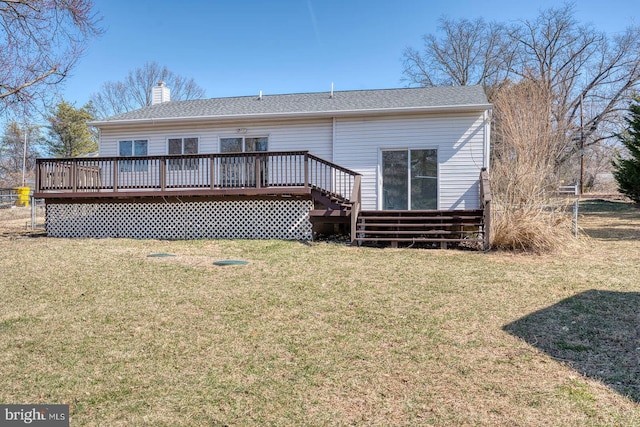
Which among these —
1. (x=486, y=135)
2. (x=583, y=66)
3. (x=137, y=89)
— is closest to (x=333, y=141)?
(x=486, y=135)

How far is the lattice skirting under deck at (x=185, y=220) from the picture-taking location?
10531mm

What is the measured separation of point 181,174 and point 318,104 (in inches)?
180

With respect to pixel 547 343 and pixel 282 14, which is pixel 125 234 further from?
pixel 282 14

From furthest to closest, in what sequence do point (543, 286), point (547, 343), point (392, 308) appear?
point (543, 286)
point (392, 308)
point (547, 343)

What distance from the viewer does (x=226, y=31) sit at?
20.8m

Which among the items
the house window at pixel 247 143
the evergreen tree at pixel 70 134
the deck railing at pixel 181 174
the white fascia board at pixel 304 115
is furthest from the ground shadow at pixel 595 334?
the evergreen tree at pixel 70 134

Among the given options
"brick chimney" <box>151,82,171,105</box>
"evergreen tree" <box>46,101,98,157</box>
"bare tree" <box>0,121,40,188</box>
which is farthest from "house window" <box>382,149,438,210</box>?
"bare tree" <box>0,121,40,188</box>

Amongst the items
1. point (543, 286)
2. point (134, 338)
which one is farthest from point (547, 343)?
point (134, 338)

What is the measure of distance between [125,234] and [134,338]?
7903 millimetres

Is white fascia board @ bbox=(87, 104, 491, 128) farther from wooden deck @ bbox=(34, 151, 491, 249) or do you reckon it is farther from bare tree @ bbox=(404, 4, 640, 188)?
bare tree @ bbox=(404, 4, 640, 188)

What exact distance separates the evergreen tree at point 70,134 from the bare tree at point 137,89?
185 centimetres
